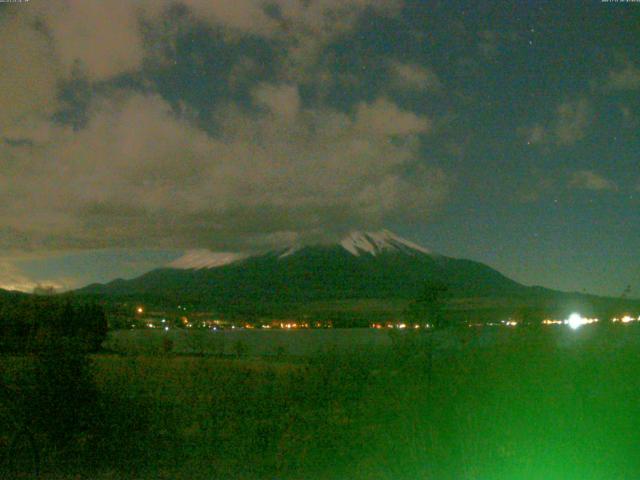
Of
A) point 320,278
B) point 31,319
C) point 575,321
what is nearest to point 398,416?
point 575,321

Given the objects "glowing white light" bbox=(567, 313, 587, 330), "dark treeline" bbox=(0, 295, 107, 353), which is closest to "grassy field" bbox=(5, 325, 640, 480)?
"glowing white light" bbox=(567, 313, 587, 330)

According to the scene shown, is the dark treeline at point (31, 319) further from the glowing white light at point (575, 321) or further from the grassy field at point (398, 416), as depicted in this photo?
the glowing white light at point (575, 321)

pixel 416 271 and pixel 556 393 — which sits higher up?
pixel 416 271

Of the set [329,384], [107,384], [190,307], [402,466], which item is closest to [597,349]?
[329,384]

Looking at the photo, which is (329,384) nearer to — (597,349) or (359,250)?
(597,349)

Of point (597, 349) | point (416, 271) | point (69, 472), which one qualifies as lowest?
point (69, 472)

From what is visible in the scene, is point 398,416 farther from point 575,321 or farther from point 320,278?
point 320,278

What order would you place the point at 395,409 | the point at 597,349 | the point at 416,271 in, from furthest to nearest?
the point at 416,271 < the point at 597,349 < the point at 395,409

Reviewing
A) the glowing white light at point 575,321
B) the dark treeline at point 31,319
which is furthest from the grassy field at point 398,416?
the dark treeline at point 31,319
